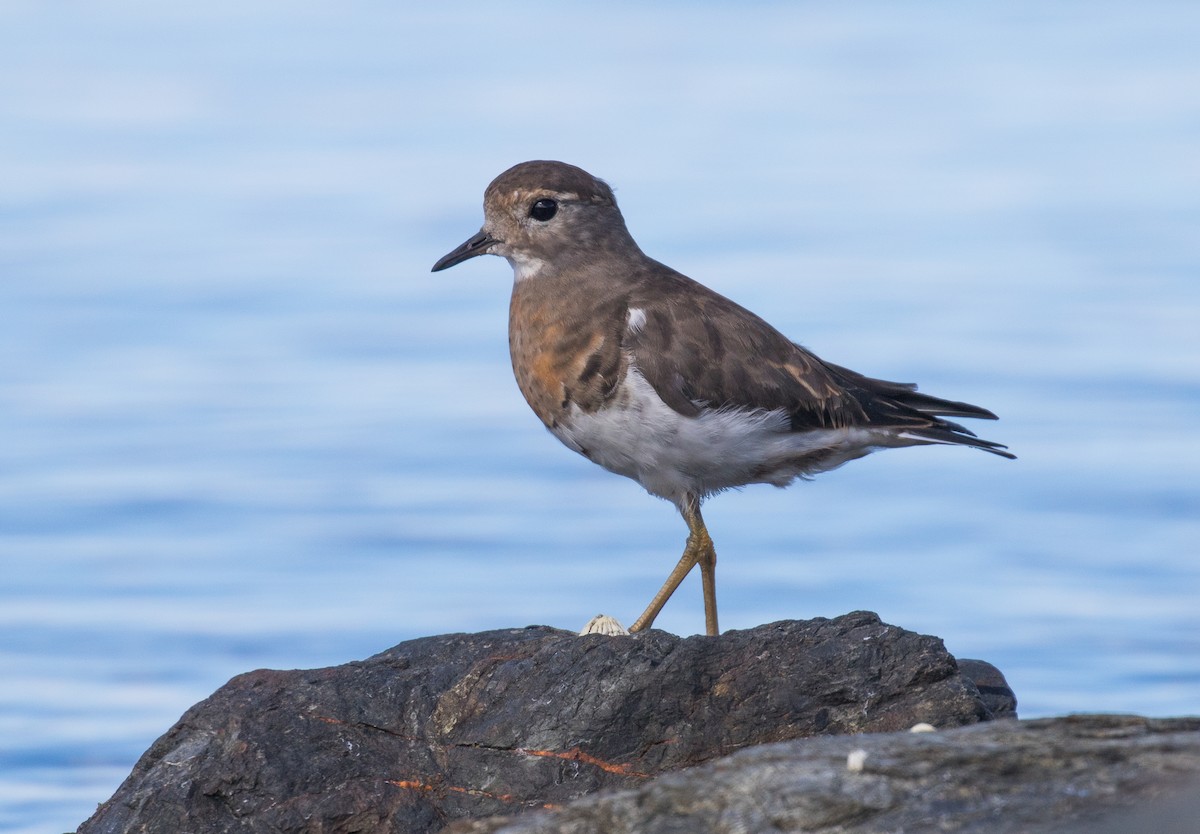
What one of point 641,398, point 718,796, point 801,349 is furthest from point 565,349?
point 718,796

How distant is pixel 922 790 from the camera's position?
462 cm

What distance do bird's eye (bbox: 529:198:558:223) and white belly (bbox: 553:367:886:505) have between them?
57.7 inches

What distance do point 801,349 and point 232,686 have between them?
434 cm

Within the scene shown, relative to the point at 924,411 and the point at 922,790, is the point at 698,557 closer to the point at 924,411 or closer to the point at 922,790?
the point at 924,411

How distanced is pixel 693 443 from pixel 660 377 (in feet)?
1.43

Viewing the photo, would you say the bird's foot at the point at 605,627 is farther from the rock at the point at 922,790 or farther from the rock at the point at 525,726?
the rock at the point at 922,790

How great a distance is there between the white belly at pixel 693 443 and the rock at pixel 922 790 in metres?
4.44

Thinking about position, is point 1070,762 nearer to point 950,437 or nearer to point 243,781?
point 243,781

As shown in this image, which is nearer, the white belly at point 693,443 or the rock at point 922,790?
Result: the rock at point 922,790

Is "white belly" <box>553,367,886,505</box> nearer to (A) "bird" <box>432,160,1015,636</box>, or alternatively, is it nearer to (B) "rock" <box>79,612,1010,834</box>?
(A) "bird" <box>432,160,1015,636</box>

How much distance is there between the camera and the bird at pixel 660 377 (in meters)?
9.42

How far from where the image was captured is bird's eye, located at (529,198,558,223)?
1028cm

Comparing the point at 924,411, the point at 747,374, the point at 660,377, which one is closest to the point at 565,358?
the point at 660,377

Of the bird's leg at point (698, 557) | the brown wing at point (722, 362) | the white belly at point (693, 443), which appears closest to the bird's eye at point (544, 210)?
the brown wing at point (722, 362)
